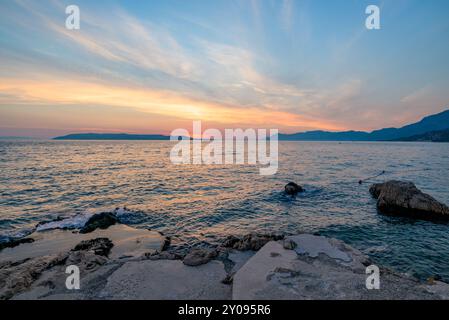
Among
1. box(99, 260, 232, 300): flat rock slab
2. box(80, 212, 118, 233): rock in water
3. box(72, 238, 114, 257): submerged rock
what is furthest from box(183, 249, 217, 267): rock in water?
box(80, 212, 118, 233): rock in water

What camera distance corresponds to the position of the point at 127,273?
26.6 feet

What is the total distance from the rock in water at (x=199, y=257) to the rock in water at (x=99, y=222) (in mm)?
8204

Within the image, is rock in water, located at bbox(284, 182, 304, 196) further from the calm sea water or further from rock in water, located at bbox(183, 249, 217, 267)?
rock in water, located at bbox(183, 249, 217, 267)

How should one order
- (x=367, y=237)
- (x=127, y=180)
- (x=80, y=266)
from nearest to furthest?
(x=80, y=266)
(x=367, y=237)
(x=127, y=180)

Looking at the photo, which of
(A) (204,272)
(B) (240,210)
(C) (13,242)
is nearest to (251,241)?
(A) (204,272)

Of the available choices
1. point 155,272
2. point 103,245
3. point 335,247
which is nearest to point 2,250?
point 103,245

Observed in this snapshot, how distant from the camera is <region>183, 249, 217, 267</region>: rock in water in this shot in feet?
29.3

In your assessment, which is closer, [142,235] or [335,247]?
[335,247]

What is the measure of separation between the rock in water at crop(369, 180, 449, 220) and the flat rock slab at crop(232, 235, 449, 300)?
11.4 metres

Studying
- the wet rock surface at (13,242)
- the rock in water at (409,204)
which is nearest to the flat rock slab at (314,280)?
the rock in water at (409,204)

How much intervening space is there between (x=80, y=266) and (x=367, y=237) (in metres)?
14.9
